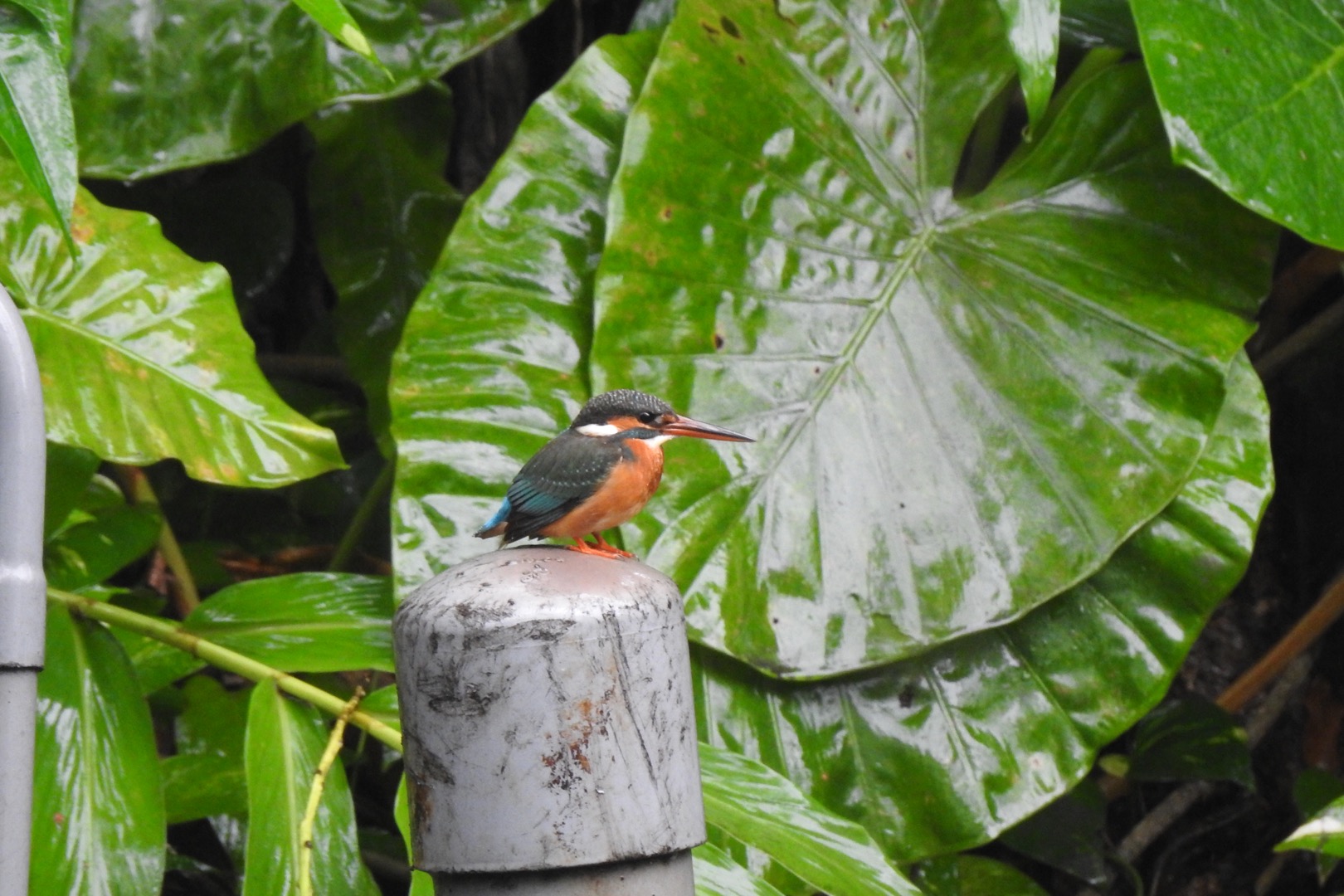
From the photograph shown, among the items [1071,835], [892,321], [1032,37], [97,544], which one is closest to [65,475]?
[97,544]

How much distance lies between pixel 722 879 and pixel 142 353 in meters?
0.83

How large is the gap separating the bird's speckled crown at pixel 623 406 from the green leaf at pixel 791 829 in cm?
29

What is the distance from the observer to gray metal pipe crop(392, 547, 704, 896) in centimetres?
62

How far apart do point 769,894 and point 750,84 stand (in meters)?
1.13

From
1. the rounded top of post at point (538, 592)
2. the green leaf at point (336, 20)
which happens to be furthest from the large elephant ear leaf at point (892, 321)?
the rounded top of post at point (538, 592)

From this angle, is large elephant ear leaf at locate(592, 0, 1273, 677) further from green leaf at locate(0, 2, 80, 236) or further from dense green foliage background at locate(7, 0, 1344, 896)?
green leaf at locate(0, 2, 80, 236)

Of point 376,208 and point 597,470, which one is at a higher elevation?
point 376,208

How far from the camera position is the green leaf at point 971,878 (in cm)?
203

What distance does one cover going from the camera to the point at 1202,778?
2078 mm

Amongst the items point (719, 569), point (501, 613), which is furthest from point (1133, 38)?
point (501, 613)

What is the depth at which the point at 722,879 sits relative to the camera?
0.99m

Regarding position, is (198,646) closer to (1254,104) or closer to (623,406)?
(623,406)

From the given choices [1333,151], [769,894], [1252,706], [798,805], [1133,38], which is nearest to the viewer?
[769,894]

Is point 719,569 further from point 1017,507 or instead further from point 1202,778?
point 1202,778
